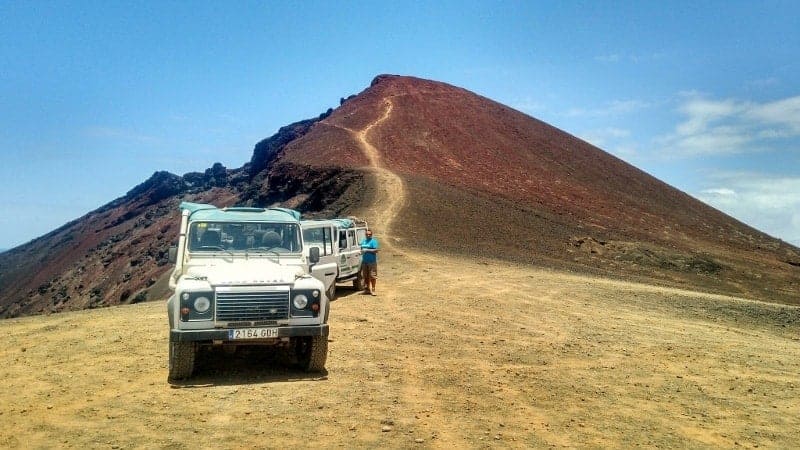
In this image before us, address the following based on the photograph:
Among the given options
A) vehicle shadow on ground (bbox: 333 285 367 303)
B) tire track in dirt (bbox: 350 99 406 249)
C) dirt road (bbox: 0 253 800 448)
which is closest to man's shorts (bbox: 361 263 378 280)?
vehicle shadow on ground (bbox: 333 285 367 303)

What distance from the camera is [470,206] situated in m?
44.1

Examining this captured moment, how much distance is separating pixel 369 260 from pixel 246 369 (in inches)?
342

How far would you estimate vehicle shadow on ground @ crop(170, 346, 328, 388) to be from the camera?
27.7ft

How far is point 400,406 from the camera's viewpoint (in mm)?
7527

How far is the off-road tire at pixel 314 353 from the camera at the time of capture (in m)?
8.65

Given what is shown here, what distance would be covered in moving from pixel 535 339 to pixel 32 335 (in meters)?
11.1

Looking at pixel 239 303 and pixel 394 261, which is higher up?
pixel 239 303

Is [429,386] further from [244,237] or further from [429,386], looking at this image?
[244,237]

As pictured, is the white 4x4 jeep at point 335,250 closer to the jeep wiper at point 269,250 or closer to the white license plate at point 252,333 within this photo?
the jeep wiper at point 269,250

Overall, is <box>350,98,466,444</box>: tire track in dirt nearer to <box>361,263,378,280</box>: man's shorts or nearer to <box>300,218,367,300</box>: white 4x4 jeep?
<box>361,263,378,280</box>: man's shorts

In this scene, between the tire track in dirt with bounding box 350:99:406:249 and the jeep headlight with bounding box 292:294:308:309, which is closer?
the jeep headlight with bounding box 292:294:308:309

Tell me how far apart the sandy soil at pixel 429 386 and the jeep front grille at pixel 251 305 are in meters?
0.95

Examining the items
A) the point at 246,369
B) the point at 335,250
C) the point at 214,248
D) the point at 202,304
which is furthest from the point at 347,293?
the point at 202,304

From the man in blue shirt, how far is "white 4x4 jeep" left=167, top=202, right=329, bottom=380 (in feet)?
24.3
